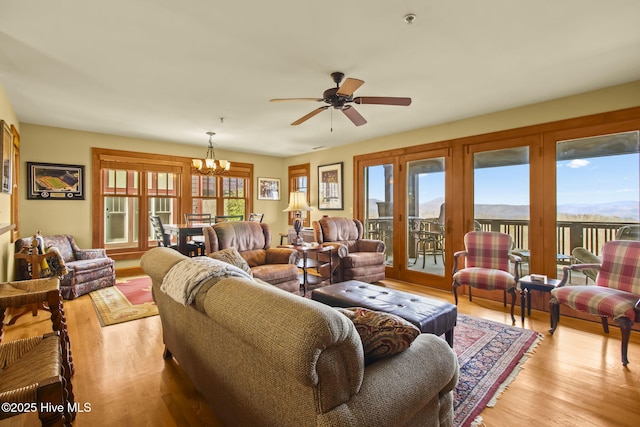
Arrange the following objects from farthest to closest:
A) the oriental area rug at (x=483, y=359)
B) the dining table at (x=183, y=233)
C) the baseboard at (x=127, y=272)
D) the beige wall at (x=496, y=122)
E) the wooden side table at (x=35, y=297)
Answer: the baseboard at (x=127, y=272), the dining table at (x=183, y=233), the beige wall at (x=496, y=122), the oriental area rug at (x=483, y=359), the wooden side table at (x=35, y=297)

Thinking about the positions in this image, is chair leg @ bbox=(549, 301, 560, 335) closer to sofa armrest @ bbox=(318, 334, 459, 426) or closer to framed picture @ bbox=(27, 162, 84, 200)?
sofa armrest @ bbox=(318, 334, 459, 426)

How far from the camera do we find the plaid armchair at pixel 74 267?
13.0 feet

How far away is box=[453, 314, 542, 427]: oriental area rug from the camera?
191 centimetres

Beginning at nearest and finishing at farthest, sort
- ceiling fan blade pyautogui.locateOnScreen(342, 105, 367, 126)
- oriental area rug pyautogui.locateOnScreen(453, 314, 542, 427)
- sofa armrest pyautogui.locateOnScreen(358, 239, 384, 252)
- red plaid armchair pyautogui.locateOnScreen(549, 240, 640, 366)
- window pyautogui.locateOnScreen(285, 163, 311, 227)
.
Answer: oriental area rug pyautogui.locateOnScreen(453, 314, 542, 427) → red plaid armchair pyautogui.locateOnScreen(549, 240, 640, 366) → ceiling fan blade pyautogui.locateOnScreen(342, 105, 367, 126) → sofa armrest pyautogui.locateOnScreen(358, 239, 384, 252) → window pyautogui.locateOnScreen(285, 163, 311, 227)

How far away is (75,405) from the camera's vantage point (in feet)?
6.09

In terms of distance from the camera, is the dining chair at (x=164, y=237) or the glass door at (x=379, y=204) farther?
the glass door at (x=379, y=204)

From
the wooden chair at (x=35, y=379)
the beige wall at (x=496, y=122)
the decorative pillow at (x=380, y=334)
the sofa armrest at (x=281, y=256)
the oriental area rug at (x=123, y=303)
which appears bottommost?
the oriental area rug at (x=123, y=303)

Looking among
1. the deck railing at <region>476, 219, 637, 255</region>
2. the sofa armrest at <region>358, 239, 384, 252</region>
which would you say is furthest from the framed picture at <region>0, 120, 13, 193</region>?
the deck railing at <region>476, 219, 637, 255</region>

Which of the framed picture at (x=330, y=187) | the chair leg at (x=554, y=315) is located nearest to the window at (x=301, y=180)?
the framed picture at (x=330, y=187)

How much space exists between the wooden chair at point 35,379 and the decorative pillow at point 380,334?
3.60 feet

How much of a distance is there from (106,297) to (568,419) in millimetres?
4828

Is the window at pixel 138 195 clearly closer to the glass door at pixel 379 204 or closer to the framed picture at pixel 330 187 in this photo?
the framed picture at pixel 330 187

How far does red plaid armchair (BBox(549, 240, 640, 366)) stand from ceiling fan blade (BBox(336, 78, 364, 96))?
8.54 feet

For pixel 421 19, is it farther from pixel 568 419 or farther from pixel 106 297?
pixel 106 297
